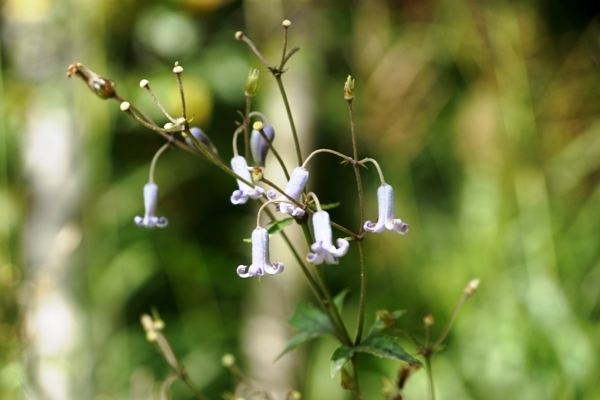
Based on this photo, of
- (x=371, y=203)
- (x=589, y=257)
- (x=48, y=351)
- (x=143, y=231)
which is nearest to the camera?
(x=48, y=351)

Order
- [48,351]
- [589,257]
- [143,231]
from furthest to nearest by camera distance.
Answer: [143,231]
[589,257]
[48,351]

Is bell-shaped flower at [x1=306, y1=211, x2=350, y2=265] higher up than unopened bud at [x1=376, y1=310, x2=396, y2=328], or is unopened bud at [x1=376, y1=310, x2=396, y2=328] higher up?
bell-shaped flower at [x1=306, y1=211, x2=350, y2=265]

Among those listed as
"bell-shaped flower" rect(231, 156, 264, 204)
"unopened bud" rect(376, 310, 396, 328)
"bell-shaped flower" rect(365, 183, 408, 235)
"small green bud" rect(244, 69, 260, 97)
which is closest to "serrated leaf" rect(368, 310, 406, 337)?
"unopened bud" rect(376, 310, 396, 328)

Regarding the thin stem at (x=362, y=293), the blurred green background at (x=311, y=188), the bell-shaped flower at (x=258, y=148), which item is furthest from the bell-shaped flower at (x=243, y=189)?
the blurred green background at (x=311, y=188)

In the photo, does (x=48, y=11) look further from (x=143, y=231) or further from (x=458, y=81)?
(x=458, y=81)

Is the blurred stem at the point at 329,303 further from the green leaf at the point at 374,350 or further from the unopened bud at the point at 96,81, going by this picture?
the unopened bud at the point at 96,81

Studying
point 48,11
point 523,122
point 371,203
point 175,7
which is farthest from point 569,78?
point 48,11

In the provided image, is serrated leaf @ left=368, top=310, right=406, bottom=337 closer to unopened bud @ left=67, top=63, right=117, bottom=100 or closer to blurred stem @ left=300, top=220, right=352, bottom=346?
blurred stem @ left=300, top=220, right=352, bottom=346
